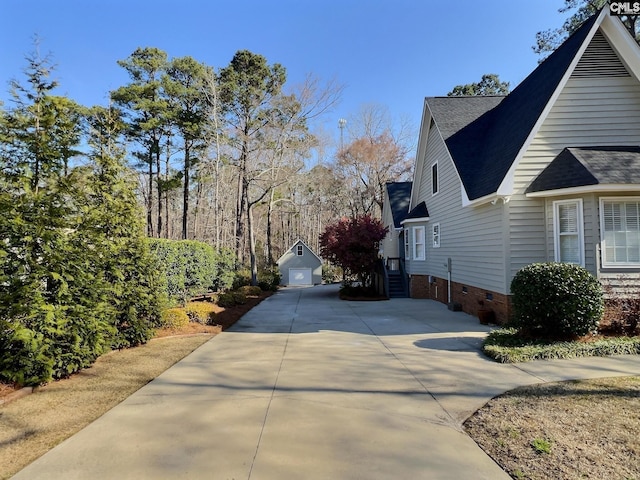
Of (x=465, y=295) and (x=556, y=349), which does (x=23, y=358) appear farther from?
(x=465, y=295)

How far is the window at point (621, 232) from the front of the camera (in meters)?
7.89

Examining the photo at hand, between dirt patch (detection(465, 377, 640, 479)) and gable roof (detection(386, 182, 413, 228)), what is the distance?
54.9 feet

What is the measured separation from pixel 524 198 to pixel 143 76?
27966 millimetres

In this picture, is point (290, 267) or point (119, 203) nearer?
point (119, 203)

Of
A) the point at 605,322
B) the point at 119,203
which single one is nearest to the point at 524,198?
the point at 605,322

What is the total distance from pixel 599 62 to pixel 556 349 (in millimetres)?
7255

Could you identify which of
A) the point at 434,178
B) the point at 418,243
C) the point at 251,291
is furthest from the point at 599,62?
the point at 251,291

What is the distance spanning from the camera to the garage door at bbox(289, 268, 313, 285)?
33281 mm

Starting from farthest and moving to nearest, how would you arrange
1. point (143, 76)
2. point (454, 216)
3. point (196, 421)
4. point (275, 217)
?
point (275, 217), point (143, 76), point (454, 216), point (196, 421)

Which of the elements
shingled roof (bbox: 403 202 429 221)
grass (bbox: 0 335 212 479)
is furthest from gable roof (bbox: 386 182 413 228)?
grass (bbox: 0 335 212 479)

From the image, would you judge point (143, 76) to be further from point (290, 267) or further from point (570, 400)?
point (570, 400)

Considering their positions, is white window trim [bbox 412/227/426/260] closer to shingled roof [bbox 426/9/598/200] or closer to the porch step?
the porch step

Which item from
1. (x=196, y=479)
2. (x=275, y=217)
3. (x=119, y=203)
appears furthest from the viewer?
(x=275, y=217)

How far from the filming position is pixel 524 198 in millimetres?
8977
